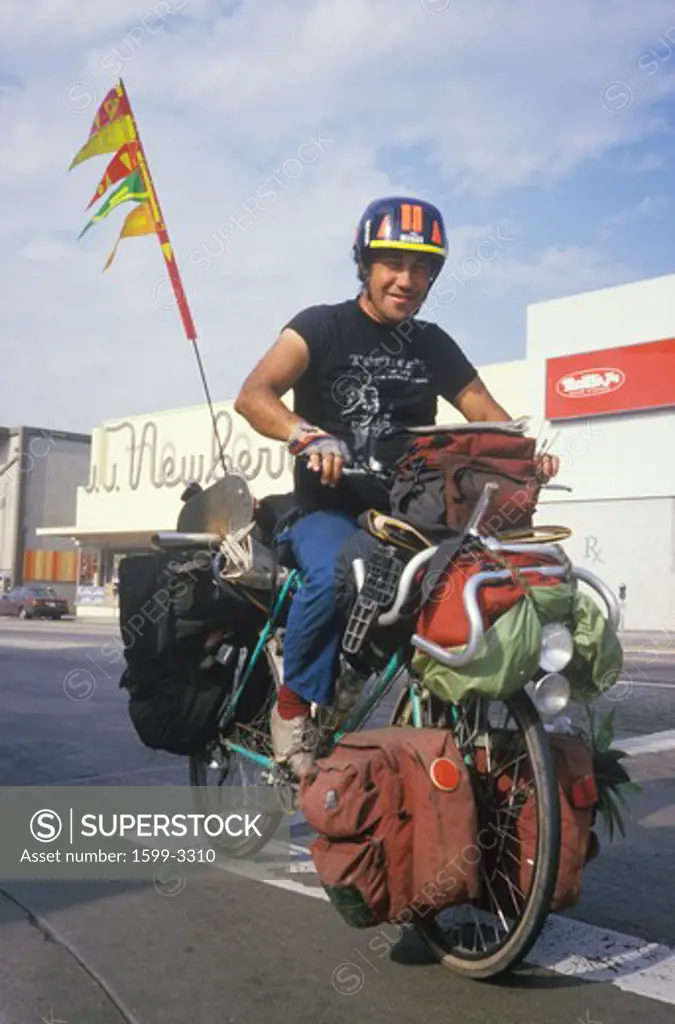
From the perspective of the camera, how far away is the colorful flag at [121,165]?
541cm

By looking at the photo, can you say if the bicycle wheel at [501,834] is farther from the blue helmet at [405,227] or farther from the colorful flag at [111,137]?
the colorful flag at [111,137]

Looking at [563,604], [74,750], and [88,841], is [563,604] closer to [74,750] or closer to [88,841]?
[88,841]

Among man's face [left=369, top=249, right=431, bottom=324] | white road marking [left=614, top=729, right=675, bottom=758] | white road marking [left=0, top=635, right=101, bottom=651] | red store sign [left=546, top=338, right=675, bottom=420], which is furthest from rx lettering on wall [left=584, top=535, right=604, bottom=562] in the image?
man's face [left=369, top=249, right=431, bottom=324]

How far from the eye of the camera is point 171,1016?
113 inches

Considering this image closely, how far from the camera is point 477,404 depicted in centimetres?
431

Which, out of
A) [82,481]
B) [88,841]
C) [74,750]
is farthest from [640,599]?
[82,481]

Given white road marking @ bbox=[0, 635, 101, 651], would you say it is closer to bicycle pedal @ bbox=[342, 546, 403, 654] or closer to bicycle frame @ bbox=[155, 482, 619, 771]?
bicycle frame @ bbox=[155, 482, 619, 771]

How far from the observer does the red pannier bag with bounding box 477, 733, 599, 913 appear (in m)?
2.92

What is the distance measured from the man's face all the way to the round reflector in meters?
1.71

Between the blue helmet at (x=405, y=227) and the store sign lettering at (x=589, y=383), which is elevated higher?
the store sign lettering at (x=589, y=383)

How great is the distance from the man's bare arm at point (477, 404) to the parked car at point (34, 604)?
136 feet

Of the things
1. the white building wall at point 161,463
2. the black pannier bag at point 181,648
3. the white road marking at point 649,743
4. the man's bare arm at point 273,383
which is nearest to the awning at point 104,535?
the white building wall at point 161,463

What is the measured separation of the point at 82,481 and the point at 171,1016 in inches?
2417

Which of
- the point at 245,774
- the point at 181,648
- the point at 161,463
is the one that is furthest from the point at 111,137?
the point at 161,463
